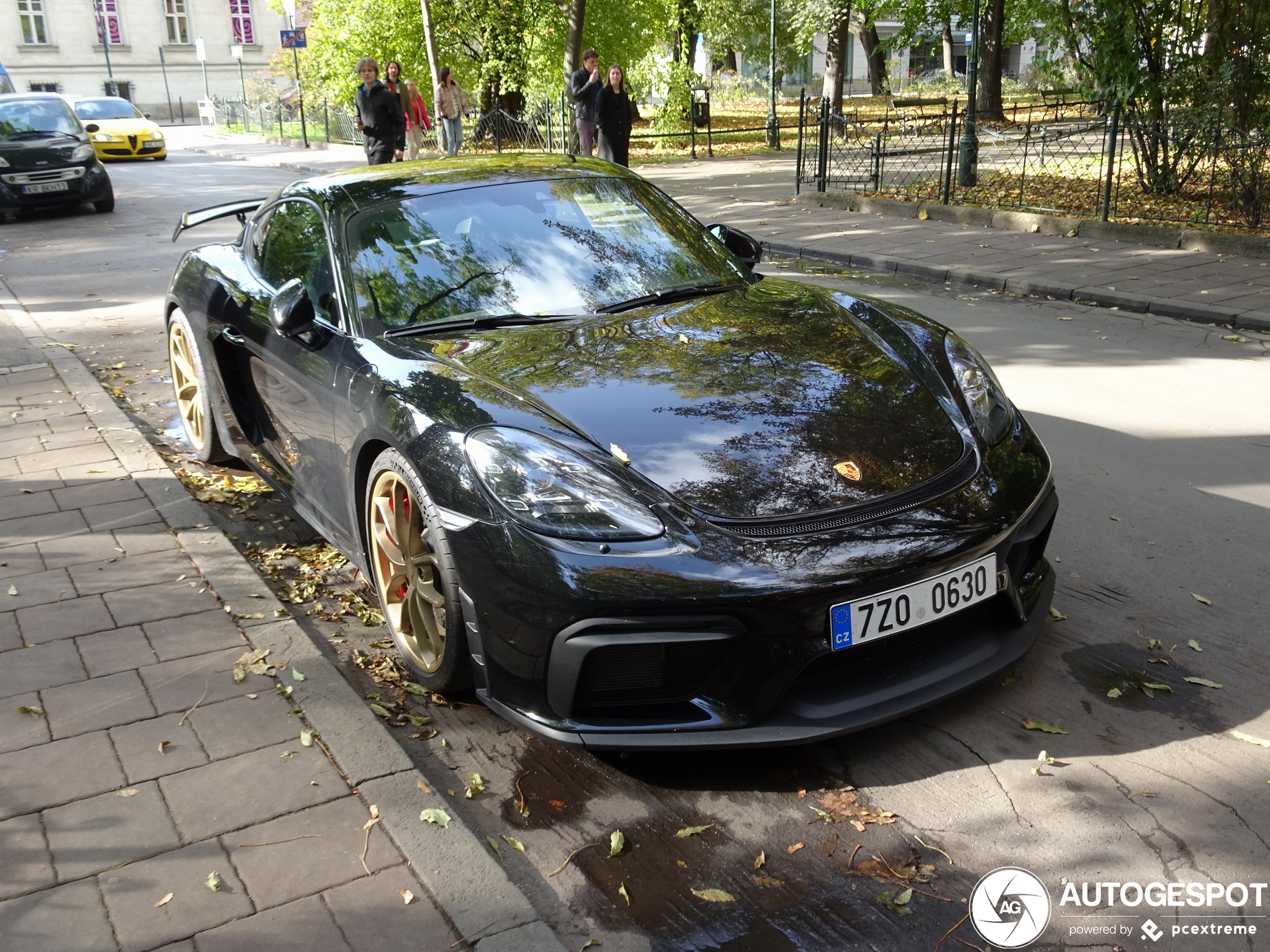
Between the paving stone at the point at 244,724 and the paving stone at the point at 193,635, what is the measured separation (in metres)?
0.39

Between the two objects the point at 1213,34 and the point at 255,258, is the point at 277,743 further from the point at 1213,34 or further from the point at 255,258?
the point at 1213,34

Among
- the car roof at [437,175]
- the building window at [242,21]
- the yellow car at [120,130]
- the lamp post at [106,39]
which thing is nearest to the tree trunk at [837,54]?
the yellow car at [120,130]

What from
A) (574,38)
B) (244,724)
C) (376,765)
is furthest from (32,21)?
(376,765)

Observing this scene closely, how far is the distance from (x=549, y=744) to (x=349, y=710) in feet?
1.97

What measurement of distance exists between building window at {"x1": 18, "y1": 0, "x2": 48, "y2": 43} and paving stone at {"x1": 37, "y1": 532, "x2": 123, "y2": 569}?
66781mm

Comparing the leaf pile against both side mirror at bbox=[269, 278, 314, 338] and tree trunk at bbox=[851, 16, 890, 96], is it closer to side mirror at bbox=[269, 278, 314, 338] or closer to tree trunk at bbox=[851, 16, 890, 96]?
side mirror at bbox=[269, 278, 314, 338]

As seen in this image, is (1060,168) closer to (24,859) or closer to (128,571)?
(128,571)

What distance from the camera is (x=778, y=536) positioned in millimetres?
2795

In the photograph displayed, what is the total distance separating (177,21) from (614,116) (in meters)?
57.1

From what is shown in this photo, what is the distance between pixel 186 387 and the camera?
5.80 metres

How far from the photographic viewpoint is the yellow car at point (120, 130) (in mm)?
27266

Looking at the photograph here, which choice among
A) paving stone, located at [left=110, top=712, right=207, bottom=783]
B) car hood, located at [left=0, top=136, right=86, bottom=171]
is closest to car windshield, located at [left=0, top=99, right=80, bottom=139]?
car hood, located at [left=0, top=136, right=86, bottom=171]

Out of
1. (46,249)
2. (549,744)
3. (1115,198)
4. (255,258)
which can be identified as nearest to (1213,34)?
(1115,198)

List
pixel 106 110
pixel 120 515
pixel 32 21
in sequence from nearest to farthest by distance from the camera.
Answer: pixel 120 515, pixel 106 110, pixel 32 21
